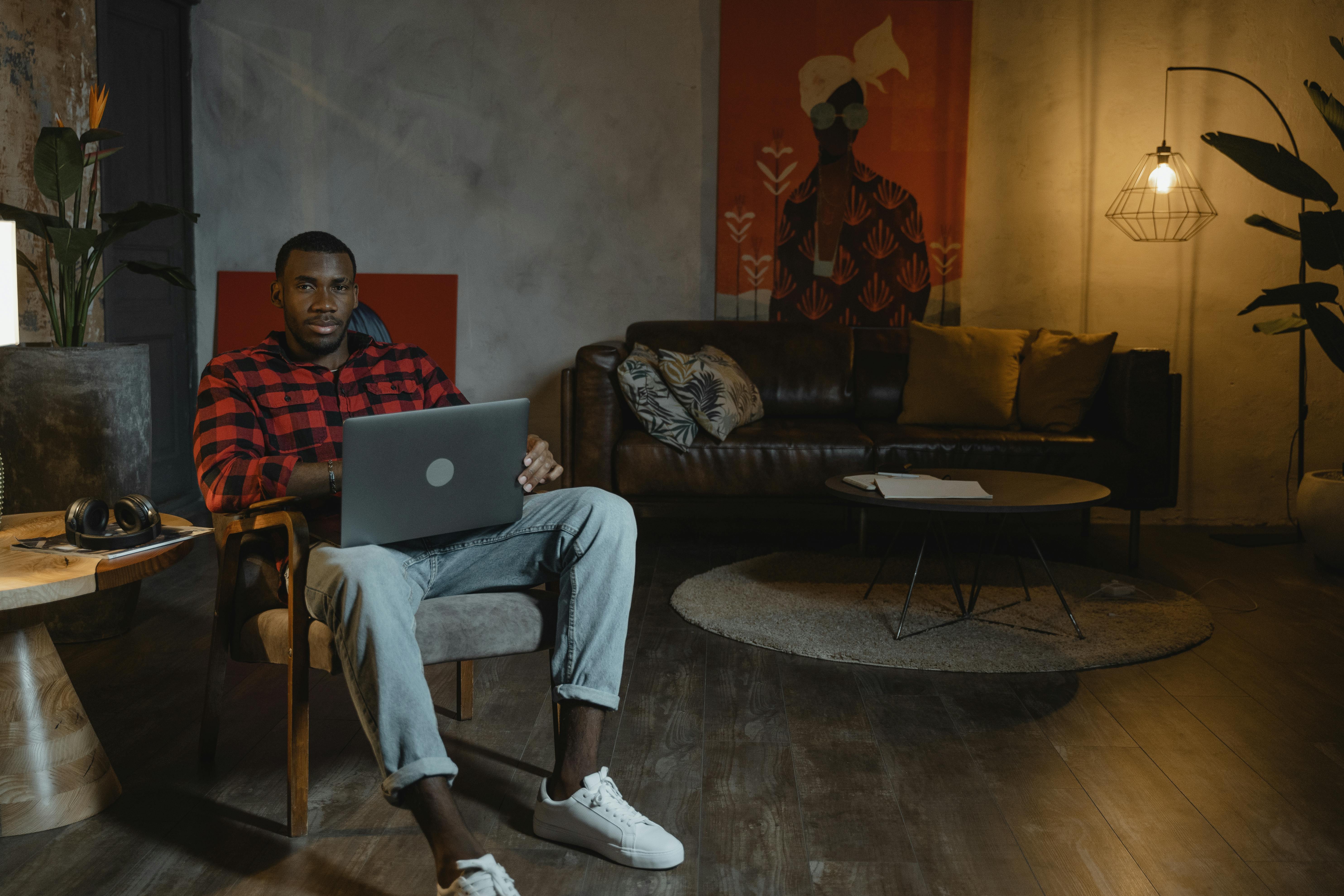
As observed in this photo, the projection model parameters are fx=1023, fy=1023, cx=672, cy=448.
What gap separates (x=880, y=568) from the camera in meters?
3.13

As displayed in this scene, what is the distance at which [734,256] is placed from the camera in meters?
4.74

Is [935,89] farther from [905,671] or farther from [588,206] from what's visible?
[905,671]

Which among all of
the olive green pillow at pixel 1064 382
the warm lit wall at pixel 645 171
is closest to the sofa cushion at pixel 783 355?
the warm lit wall at pixel 645 171

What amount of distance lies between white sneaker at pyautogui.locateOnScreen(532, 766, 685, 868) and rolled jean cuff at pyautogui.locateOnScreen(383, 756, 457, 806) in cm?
26

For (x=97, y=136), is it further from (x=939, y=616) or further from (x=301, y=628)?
(x=939, y=616)

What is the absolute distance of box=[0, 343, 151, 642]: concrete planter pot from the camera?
2816 millimetres

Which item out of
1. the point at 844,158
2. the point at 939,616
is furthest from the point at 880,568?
the point at 844,158

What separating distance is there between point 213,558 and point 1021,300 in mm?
3601

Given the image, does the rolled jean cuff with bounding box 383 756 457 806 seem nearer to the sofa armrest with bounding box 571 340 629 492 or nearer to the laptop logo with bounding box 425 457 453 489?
the laptop logo with bounding box 425 457 453 489

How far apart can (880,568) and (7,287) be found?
2.34 meters

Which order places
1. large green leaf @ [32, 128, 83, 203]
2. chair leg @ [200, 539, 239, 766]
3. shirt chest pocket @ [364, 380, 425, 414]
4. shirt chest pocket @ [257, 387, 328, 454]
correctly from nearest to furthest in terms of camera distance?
chair leg @ [200, 539, 239, 766] → shirt chest pocket @ [257, 387, 328, 454] → shirt chest pocket @ [364, 380, 425, 414] → large green leaf @ [32, 128, 83, 203]

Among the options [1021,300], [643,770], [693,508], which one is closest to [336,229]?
[693,508]

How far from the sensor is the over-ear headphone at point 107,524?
1780mm

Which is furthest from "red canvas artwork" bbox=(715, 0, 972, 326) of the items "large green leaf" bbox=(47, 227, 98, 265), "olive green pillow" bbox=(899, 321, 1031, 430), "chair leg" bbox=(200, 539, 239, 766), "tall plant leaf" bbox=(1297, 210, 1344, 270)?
"chair leg" bbox=(200, 539, 239, 766)
